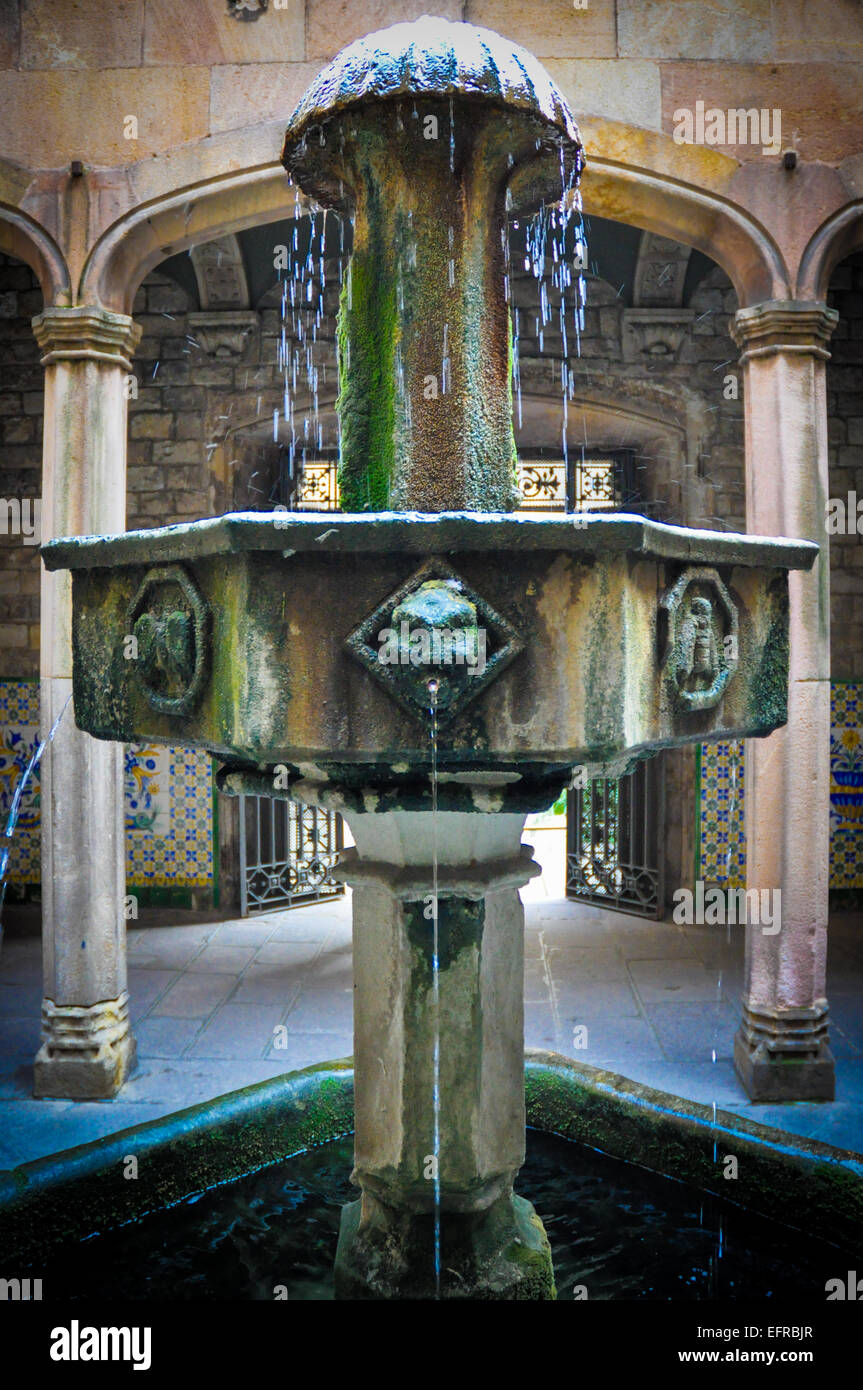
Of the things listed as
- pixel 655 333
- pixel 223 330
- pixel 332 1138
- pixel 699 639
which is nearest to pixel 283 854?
pixel 223 330

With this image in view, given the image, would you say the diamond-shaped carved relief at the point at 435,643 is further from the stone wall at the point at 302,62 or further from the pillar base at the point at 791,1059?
the stone wall at the point at 302,62

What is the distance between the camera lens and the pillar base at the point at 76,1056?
12.2 feet

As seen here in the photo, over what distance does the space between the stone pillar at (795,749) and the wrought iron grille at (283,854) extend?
3183 millimetres

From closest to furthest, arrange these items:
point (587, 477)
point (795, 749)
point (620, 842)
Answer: point (795, 749) < point (620, 842) < point (587, 477)

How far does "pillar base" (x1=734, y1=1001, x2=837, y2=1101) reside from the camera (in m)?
3.70

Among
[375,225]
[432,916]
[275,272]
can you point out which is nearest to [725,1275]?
[432,916]

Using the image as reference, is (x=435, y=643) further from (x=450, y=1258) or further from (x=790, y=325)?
(x=790, y=325)

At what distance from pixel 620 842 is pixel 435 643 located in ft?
17.8

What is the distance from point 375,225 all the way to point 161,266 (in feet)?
15.8

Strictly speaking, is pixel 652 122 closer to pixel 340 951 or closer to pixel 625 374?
pixel 625 374

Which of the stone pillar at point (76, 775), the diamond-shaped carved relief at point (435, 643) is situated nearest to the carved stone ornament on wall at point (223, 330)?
the stone pillar at point (76, 775)

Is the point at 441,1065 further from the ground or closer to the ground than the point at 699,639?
closer to the ground

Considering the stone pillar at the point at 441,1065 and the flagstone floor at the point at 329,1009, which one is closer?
the stone pillar at the point at 441,1065

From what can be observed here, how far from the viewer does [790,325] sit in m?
3.73
